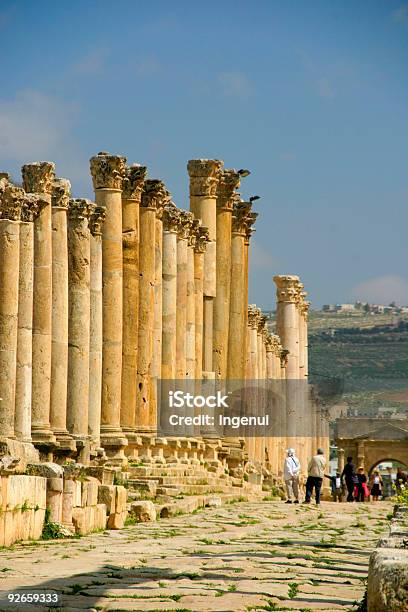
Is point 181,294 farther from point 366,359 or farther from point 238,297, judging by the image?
point 366,359

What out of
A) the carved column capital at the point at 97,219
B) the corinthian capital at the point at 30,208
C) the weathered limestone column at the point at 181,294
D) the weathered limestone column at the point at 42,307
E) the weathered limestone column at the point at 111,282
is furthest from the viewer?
the weathered limestone column at the point at 181,294

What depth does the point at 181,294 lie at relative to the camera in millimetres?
39094

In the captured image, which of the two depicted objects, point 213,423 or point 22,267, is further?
point 213,423

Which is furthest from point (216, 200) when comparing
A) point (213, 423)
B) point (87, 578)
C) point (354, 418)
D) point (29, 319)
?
point (354, 418)

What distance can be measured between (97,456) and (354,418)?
83.6 meters

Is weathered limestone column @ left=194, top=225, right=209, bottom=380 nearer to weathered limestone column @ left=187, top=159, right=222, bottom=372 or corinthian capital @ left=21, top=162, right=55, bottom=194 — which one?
weathered limestone column @ left=187, top=159, right=222, bottom=372

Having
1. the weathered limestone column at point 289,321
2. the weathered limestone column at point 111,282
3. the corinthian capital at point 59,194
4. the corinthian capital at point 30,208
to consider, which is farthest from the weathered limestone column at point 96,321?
the weathered limestone column at point 289,321

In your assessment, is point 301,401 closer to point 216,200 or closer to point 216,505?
point 216,200

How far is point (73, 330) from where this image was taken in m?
30.9

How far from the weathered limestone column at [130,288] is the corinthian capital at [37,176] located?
5.46 m

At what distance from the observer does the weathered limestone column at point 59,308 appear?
1161 inches

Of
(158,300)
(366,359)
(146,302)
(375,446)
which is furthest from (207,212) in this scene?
(366,359)

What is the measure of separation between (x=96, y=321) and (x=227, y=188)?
41.1 feet

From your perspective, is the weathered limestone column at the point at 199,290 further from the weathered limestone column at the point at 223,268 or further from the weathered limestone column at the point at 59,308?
the weathered limestone column at the point at 59,308
